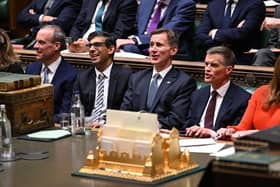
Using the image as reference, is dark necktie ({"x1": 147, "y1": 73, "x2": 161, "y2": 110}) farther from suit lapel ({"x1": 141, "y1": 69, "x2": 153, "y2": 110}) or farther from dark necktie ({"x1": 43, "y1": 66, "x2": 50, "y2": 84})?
dark necktie ({"x1": 43, "y1": 66, "x2": 50, "y2": 84})

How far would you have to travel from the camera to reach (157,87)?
5105 millimetres

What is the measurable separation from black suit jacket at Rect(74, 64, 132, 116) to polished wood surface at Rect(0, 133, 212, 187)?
1373 millimetres

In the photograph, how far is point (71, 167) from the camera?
3289 millimetres

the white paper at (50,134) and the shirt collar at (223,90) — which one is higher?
the shirt collar at (223,90)

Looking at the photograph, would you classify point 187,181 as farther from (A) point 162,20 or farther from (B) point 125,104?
(A) point 162,20

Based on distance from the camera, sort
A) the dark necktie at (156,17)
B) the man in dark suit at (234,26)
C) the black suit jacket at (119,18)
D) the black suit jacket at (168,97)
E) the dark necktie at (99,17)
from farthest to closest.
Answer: the dark necktie at (99,17) < the black suit jacket at (119,18) < the dark necktie at (156,17) < the man in dark suit at (234,26) < the black suit jacket at (168,97)

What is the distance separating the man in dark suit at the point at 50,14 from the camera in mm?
7262

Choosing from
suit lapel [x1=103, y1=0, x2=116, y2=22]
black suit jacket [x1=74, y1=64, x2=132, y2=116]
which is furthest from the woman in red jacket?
suit lapel [x1=103, y1=0, x2=116, y2=22]

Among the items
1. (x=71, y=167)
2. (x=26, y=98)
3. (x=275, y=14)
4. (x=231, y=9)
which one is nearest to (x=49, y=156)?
(x=71, y=167)

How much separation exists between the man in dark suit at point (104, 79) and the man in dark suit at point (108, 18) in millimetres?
1035

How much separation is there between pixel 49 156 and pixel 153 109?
1633 mm

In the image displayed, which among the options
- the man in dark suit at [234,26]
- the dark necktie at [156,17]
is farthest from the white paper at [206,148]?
the dark necktie at [156,17]

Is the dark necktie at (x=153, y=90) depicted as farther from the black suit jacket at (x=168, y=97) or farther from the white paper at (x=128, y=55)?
the white paper at (x=128, y=55)

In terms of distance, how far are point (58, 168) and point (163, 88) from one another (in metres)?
1.89
